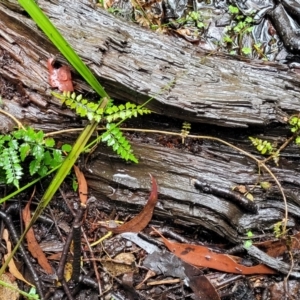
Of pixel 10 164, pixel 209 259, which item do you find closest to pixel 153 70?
pixel 10 164

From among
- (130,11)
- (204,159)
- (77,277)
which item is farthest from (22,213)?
(130,11)

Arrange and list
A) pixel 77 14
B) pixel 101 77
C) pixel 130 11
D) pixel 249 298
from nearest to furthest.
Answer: pixel 249 298, pixel 101 77, pixel 77 14, pixel 130 11

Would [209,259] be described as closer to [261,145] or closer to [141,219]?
[141,219]

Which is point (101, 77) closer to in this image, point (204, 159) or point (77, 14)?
point (77, 14)

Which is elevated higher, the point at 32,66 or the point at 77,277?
the point at 32,66

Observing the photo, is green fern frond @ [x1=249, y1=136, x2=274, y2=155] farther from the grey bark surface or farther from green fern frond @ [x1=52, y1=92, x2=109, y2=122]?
green fern frond @ [x1=52, y1=92, x2=109, y2=122]
